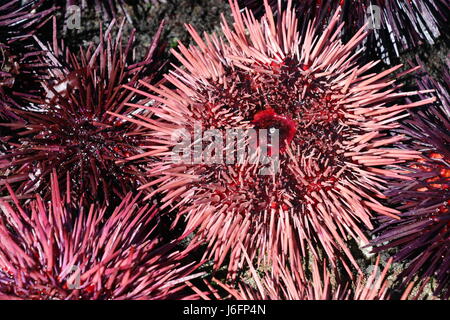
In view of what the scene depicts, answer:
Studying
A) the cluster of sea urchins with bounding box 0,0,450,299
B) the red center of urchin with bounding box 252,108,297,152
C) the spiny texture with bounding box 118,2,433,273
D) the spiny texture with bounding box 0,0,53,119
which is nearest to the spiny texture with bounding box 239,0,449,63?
the cluster of sea urchins with bounding box 0,0,450,299

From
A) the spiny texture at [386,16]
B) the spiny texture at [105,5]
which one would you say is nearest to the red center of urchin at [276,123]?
the spiny texture at [386,16]

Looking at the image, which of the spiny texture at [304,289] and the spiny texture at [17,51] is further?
the spiny texture at [17,51]

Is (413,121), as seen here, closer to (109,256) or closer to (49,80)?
(109,256)
